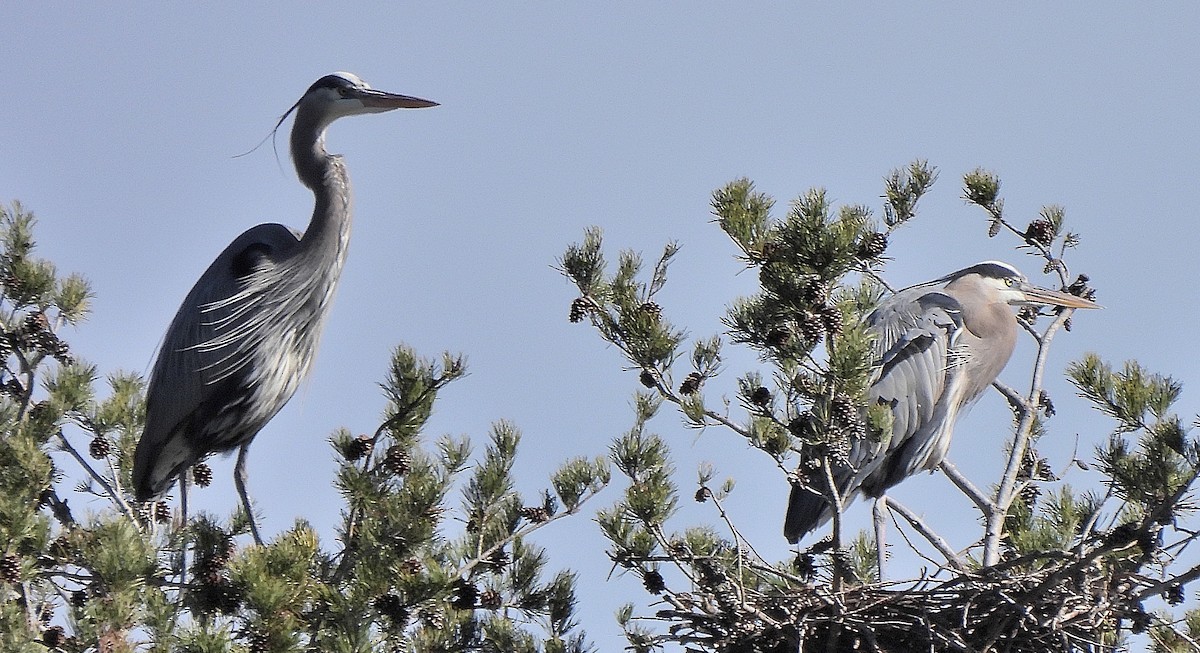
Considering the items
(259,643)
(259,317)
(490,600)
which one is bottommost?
(259,643)

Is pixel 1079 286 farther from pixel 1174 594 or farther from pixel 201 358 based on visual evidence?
pixel 201 358

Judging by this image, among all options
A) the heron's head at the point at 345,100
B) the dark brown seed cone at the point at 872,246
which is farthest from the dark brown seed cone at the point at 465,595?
the heron's head at the point at 345,100

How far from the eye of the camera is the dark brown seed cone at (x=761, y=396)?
2844 mm

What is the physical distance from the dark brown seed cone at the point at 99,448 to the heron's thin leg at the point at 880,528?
2505mm

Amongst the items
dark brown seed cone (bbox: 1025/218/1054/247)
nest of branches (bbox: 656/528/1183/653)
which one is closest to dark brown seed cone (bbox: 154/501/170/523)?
nest of branches (bbox: 656/528/1183/653)

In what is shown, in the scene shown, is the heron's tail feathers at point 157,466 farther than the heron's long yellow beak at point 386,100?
No

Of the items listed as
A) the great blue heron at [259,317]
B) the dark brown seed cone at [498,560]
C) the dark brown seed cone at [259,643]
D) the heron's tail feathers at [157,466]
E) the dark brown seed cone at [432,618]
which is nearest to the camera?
the dark brown seed cone at [259,643]

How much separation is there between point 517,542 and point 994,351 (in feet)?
7.31

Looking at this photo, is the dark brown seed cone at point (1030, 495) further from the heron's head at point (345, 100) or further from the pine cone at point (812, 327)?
the heron's head at point (345, 100)

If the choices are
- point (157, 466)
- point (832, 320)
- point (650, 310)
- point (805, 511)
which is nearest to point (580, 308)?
point (650, 310)

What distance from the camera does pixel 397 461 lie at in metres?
3.27

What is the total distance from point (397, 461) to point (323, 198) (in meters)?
1.88

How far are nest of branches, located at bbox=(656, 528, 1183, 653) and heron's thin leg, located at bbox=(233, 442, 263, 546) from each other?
60.9 inches

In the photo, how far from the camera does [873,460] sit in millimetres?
4207
